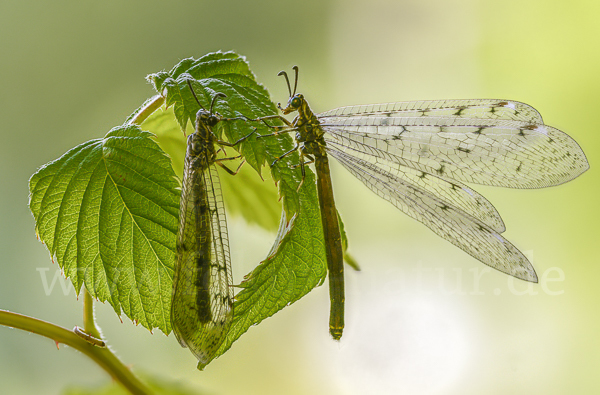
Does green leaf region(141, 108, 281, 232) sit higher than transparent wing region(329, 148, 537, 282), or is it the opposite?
green leaf region(141, 108, 281, 232)

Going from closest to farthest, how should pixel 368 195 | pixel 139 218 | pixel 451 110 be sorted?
pixel 139 218, pixel 451 110, pixel 368 195

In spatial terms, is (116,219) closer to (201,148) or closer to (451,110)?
(201,148)

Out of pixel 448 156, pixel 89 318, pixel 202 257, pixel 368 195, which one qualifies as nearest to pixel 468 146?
pixel 448 156

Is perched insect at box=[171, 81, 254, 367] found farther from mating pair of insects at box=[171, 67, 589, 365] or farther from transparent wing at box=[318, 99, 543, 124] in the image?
transparent wing at box=[318, 99, 543, 124]

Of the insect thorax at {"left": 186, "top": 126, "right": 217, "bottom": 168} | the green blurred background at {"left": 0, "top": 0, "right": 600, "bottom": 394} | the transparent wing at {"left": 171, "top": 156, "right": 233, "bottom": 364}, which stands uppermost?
the insect thorax at {"left": 186, "top": 126, "right": 217, "bottom": 168}

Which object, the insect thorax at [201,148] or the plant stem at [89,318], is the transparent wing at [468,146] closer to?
the insect thorax at [201,148]

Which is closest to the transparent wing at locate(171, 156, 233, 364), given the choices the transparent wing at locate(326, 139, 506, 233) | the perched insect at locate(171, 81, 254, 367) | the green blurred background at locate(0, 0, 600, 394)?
the perched insect at locate(171, 81, 254, 367)

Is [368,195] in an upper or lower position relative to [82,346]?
lower

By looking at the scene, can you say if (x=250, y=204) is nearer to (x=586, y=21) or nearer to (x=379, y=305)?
(x=379, y=305)

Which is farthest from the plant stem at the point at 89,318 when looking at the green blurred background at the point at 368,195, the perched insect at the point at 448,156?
the green blurred background at the point at 368,195
